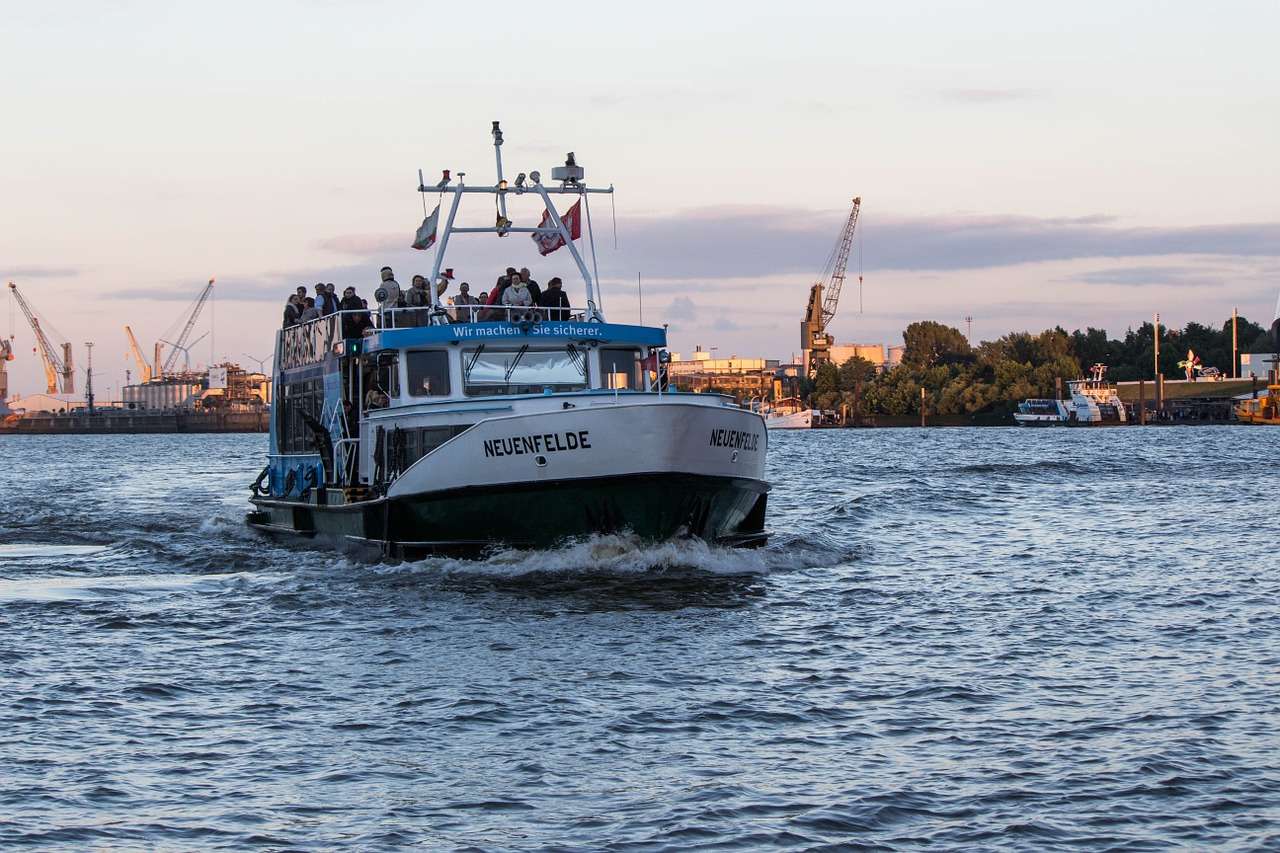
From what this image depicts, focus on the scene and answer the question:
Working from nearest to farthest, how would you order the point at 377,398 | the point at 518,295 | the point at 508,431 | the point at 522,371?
the point at 508,431, the point at 522,371, the point at 377,398, the point at 518,295

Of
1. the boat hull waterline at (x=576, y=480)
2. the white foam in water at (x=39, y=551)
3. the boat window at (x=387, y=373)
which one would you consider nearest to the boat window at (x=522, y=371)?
the boat window at (x=387, y=373)

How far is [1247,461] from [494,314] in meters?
55.7

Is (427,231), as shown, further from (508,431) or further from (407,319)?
(508,431)

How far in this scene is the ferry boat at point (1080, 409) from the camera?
18525 centimetres

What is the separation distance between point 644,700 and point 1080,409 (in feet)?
584

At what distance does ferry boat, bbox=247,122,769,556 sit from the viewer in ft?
73.0

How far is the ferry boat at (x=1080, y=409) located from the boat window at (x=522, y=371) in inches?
6564

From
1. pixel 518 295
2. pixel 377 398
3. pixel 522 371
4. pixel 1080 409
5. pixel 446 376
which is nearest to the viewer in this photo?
pixel 446 376

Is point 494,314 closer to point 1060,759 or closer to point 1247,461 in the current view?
point 1060,759

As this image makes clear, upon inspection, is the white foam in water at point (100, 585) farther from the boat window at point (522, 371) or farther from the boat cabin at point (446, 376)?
the boat window at point (522, 371)

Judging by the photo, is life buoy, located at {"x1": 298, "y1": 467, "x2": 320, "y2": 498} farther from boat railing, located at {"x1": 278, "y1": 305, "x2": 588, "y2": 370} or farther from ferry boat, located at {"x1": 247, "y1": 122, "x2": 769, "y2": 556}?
boat railing, located at {"x1": 278, "y1": 305, "x2": 588, "y2": 370}

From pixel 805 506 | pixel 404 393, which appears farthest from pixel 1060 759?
pixel 805 506

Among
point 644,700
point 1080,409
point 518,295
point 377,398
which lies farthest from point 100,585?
point 1080,409

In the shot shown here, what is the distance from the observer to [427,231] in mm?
27609
